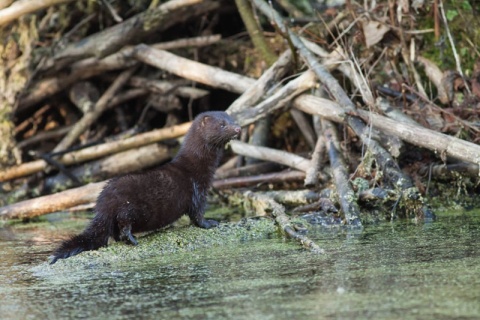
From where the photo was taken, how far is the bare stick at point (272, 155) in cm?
710

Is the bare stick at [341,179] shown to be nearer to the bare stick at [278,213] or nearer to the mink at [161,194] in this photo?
the bare stick at [278,213]

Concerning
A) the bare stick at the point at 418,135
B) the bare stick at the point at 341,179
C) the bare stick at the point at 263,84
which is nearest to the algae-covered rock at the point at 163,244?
the bare stick at the point at 341,179

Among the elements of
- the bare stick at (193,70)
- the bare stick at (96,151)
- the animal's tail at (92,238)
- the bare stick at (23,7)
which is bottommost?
the bare stick at (96,151)

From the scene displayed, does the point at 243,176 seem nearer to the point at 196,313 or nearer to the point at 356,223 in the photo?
the point at 356,223

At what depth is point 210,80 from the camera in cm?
807

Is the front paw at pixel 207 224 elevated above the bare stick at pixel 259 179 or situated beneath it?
elevated above

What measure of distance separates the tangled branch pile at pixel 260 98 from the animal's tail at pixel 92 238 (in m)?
1.16

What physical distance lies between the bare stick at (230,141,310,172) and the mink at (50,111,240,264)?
119 centimetres

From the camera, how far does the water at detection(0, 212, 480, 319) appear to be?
3383 mm

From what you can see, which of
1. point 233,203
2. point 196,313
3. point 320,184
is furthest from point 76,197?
point 196,313

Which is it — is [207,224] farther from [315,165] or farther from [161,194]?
[315,165]

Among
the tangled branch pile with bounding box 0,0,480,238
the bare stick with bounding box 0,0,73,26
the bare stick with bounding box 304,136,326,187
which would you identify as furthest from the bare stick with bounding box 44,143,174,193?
the bare stick with bounding box 304,136,326,187

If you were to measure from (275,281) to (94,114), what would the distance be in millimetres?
5559

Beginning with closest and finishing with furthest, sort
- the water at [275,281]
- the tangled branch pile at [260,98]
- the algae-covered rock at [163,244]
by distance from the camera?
1. the water at [275,281]
2. the algae-covered rock at [163,244]
3. the tangled branch pile at [260,98]
